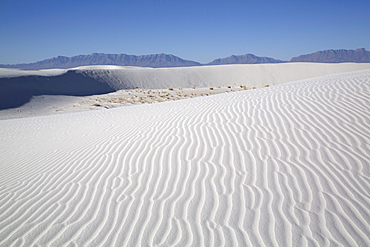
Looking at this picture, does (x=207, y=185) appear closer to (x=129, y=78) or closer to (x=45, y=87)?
(x=45, y=87)

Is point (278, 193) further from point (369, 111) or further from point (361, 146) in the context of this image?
point (369, 111)

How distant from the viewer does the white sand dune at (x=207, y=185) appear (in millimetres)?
2733

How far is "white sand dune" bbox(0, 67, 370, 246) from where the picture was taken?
2733mm

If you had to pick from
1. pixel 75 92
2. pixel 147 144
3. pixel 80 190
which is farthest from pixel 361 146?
pixel 75 92

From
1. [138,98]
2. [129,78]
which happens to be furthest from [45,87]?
[129,78]

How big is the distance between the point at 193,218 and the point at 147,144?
244 centimetres

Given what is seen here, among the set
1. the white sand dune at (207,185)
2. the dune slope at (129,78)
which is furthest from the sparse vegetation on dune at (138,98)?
the white sand dune at (207,185)

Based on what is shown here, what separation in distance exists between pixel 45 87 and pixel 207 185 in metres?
28.7

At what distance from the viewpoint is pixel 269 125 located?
527 cm

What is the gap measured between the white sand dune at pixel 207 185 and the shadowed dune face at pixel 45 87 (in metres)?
20.0

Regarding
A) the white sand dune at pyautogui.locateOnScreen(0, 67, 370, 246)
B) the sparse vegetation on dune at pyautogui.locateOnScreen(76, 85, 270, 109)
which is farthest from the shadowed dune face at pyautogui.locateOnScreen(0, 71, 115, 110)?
the white sand dune at pyautogui.locateOnScreen(0, 67, 370, 246)

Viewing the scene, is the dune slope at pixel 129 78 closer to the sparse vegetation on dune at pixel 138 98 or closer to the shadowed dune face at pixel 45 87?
the shadowed dune face at pixel 45 87

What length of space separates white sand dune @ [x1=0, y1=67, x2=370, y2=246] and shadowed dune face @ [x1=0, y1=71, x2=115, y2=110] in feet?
65.6

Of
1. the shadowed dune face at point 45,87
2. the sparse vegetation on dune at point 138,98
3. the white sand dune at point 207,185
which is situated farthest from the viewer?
the shadowed dune face at point 45,87
